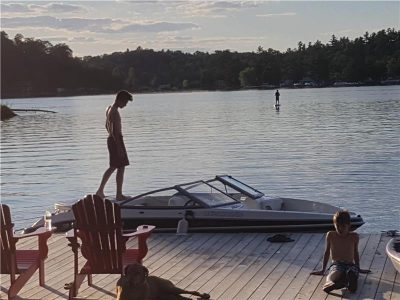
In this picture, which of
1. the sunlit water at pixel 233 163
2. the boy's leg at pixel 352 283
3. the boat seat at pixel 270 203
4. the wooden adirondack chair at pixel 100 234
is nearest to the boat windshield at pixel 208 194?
the boat seat at pixel 270 203

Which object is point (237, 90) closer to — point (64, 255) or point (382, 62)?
point (382, 62)

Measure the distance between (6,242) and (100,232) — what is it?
2.89 feet

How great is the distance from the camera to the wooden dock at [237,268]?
23.6ft

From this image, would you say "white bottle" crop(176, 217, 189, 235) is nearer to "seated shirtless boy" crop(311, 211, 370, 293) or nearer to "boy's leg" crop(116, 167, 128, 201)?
"boy's leg" crop(116, 167, 128, 201)

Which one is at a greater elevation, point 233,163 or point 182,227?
point 182,227

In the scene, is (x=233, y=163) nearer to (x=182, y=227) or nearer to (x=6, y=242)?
(x=182, y=227)

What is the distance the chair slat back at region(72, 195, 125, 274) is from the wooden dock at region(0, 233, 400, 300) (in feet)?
1.91

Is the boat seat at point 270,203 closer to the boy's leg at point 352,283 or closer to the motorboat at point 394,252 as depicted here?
the motorboat at point 394,252

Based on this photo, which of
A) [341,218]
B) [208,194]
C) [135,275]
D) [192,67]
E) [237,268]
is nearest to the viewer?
[135,275]

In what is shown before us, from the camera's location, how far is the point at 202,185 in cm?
1131

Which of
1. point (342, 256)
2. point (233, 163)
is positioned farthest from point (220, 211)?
point (233, 163)

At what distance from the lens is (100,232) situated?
22.0 ft

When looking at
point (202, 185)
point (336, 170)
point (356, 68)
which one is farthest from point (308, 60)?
point (202, 185)

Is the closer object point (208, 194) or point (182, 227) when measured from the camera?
point (182, 227)
